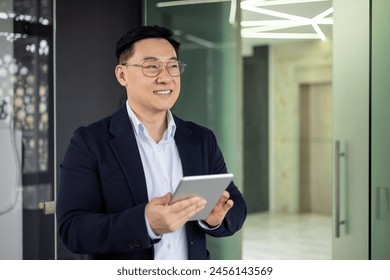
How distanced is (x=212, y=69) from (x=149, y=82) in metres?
0.69

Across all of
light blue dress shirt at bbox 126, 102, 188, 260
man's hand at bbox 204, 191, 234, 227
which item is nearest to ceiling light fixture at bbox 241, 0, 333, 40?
light blue dress shirt at bbox 126, 102, 188, 260

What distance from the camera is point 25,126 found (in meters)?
2.03

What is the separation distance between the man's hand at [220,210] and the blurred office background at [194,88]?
0.38m

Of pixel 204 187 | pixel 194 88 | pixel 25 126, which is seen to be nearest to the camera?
pixel 204 187

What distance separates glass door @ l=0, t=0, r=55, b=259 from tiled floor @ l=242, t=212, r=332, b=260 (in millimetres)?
3000

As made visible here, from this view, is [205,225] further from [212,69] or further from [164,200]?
[212,69]

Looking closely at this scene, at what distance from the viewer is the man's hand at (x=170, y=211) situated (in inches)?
60.6

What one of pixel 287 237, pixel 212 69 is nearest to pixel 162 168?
pixel 212 69

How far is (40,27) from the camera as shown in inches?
80.0

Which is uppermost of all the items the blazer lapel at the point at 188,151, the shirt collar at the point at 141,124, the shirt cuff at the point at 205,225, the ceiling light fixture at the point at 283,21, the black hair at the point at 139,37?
the ceiling light fixture at the point at 283,21

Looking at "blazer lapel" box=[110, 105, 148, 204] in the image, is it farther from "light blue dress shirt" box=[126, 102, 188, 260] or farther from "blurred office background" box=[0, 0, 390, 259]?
"blurred office background" box=[0, 0, 390, 259]

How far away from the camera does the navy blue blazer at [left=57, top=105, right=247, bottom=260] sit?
5.39ft

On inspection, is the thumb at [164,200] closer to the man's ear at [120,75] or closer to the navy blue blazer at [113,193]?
the navy blue blazer at [113,193]

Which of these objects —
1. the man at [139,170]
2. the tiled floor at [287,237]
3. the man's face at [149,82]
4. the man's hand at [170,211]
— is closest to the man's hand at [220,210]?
the man at [139,170]
